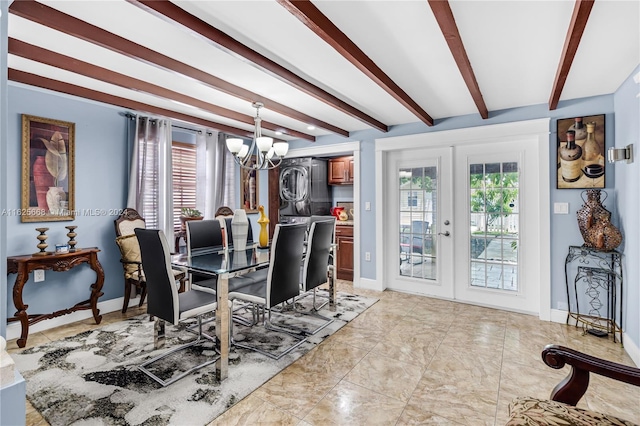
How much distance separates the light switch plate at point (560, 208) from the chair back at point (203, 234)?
11.6 feet

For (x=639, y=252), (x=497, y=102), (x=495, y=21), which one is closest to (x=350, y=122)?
(x=497, y=102)

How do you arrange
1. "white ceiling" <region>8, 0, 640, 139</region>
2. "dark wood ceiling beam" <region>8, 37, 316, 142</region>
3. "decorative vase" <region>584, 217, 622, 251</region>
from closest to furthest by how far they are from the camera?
"white ceiling" <region>8, 0, 640, 139</region>, "dark wood ceiling beam" <region>8, 37, 316, 142</region>, "decorative vase" <region>584, 217, 622, 251</region>

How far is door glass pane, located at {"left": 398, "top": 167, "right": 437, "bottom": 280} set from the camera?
4227 mm

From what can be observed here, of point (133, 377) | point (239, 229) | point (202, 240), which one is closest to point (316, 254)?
point (239, 229)

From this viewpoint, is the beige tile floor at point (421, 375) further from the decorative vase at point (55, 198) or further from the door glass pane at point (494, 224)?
the decorative vase at point (55, 198)

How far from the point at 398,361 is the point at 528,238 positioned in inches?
86.8

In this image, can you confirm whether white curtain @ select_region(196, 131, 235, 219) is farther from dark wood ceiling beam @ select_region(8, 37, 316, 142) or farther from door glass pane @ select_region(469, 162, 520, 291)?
door glass pane @ select_region(469, 162, 520, 291)

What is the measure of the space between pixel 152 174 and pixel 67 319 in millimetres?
1738

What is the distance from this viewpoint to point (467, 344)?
2.83m

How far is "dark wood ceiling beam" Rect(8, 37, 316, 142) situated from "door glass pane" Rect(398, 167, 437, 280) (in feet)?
8.11

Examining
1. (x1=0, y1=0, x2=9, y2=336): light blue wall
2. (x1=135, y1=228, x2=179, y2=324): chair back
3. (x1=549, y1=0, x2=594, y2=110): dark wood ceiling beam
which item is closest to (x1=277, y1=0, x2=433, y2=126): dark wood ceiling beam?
(x1=0, y1=0, x2=9, y2=336): light blue wall

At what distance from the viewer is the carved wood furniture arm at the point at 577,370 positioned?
127 cm

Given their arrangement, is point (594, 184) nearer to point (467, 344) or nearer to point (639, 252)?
point (639, 252)

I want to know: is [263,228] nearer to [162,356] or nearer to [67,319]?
[162,356]
